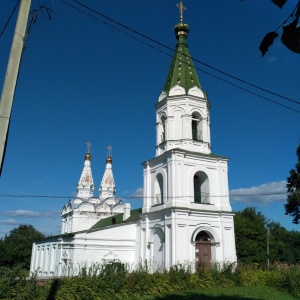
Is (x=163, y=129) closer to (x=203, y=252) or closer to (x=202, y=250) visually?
(x=202, y=250)

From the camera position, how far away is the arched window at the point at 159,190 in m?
23.2

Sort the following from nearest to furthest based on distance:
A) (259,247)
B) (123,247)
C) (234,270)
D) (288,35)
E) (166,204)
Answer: (288,35), (234,270), (166,204), (123,247), (259,247)

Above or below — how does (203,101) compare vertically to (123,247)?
above

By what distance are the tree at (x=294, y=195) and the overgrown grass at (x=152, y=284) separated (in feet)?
31.9

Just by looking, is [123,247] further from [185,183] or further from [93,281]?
[93,281]

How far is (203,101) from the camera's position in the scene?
80.1 feet

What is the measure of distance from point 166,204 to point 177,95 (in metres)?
7.90

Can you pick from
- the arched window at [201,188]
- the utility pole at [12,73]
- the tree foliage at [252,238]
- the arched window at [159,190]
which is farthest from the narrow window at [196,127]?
the utility pole at [12,73]

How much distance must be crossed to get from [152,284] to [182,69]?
1623 centimetres

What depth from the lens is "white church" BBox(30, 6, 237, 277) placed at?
68.7ft

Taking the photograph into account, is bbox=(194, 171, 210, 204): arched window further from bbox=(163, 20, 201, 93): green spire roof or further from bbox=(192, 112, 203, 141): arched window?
bbox=(163, 20, 201, 93): green spire roof

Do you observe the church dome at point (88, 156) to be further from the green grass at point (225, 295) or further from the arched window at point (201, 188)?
the green grass at point (225, 295)

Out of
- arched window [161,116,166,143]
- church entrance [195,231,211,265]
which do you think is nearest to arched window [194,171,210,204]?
church entrance [195,231,211,265]

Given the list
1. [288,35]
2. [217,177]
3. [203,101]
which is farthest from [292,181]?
[288,35]
